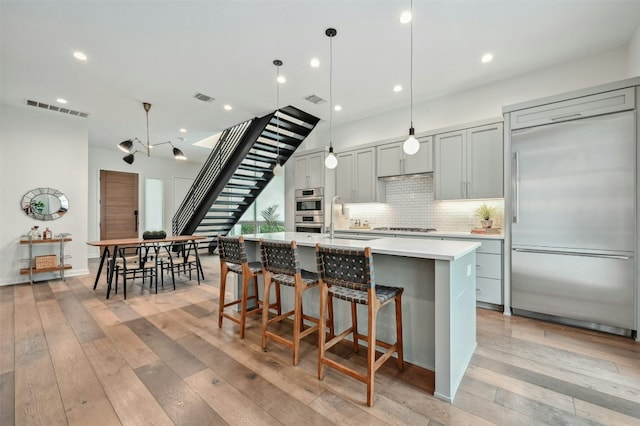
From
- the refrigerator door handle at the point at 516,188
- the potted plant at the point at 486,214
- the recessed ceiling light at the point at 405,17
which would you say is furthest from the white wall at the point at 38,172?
the refrigerator door handle at the point at 516,188

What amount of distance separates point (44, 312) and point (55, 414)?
8.35ft

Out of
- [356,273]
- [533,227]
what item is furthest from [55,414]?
[533,227]

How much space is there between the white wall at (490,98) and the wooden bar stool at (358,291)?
357 centimetres

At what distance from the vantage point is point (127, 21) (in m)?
2.72

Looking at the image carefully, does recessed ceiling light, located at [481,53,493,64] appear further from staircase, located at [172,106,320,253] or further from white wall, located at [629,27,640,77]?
staircase, located at [172,106,320,253]

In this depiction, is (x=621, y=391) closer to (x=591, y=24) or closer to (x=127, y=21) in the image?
(x=591, y=24)

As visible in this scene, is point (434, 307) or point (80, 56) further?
point (80, 56)

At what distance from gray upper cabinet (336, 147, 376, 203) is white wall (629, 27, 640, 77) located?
3.18m

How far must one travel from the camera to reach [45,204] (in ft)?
16.8

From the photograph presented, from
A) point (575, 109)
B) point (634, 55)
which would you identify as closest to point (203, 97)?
point (575, 109)

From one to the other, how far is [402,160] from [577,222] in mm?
2362

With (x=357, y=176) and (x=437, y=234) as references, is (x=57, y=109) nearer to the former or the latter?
(x=357, y=176)

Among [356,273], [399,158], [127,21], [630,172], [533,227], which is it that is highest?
[127,21]

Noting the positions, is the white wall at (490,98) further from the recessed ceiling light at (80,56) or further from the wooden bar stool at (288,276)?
the recessed ceiling light at (80,56)
